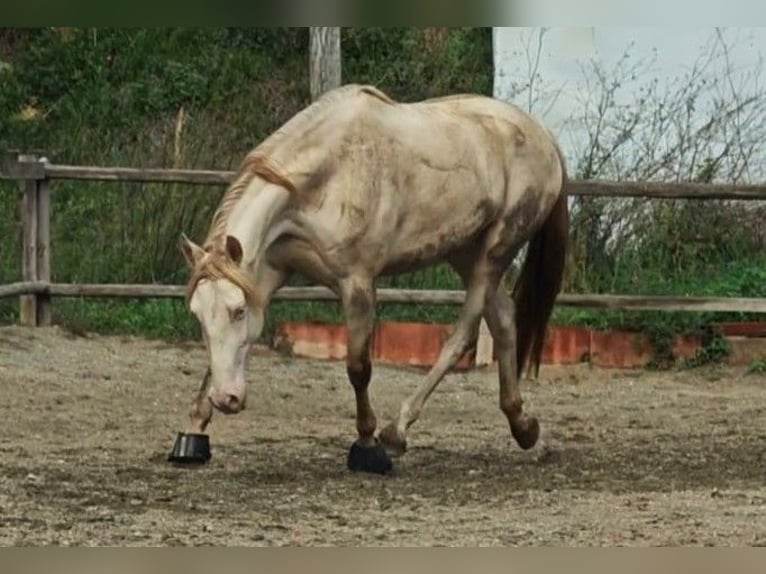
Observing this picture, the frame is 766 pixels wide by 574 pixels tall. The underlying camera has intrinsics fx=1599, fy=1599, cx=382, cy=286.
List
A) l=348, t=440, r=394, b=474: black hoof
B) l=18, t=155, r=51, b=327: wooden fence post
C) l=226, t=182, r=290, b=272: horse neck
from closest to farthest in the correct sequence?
l=226, t=182, r=290, b=272: horse neck
l=348, t=440, r=394, b=474: black hoof
l=18, t=155, r=51, b=327: wooden fence post

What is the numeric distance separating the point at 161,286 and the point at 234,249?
271 cm

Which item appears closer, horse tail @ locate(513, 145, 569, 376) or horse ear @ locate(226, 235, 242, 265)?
horse ear @ locate(226, 235, 242, 265)

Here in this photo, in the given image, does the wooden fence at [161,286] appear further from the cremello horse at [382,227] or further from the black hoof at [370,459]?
the black hoof at [370,459]

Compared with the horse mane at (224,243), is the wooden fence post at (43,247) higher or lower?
lower

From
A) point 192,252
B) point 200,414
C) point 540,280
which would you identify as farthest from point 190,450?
point 540,280

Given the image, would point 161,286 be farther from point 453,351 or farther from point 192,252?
point 192,252

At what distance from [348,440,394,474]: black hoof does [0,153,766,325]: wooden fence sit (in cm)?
172

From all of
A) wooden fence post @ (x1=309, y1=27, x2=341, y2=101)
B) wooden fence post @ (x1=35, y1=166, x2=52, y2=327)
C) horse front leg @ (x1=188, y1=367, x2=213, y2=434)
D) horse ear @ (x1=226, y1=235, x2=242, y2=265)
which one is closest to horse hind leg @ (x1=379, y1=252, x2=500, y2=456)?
horse front leg @ (x1=188, y1=367, x2=213, y2=434)

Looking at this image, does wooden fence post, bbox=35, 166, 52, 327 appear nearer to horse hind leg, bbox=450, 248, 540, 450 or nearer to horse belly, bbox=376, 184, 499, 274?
horse hind leg, bbox=450, 248, 540, 450

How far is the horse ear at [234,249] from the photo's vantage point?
3.96 meters

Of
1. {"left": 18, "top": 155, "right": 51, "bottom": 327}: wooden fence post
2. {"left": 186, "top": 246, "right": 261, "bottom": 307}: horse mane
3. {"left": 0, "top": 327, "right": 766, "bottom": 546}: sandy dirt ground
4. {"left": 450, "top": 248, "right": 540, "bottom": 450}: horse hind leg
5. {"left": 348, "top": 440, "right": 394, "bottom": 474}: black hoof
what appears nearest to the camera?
{"left": 0, "top": 327, "right": 766, "bottom": 546}: sandy dirt ground

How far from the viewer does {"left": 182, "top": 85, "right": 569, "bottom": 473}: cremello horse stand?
4027 millimetres

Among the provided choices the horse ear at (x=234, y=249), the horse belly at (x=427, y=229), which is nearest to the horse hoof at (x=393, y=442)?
the horse belly at (x=427, y=229)

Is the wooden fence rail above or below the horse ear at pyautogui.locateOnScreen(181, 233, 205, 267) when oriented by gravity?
below
